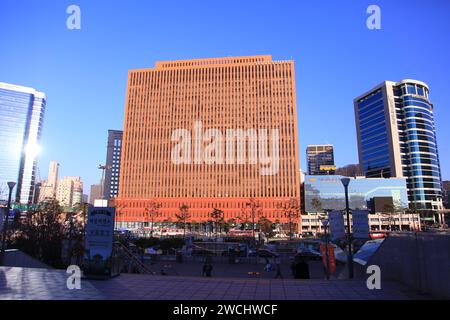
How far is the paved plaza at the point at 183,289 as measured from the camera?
873 cm

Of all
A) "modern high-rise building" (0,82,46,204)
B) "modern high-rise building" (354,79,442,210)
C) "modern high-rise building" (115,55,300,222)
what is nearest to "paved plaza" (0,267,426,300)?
"modern high-rise building" (115,55,300,222)

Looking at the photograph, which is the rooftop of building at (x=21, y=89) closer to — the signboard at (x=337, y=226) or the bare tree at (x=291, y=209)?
the bare tree at (x=291, y=209)

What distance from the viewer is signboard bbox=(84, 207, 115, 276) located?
1148 centimetres

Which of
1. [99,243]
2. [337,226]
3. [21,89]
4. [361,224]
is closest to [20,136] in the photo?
[21,89]

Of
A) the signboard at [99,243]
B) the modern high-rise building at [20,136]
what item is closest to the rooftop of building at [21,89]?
the modern high-rise building at [20,136]

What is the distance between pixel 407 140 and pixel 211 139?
3265 inches

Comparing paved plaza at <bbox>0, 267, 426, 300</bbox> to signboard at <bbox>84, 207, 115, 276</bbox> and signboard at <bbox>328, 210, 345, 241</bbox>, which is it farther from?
signboard at <bbox>328, 210, 345, 241</bbox>

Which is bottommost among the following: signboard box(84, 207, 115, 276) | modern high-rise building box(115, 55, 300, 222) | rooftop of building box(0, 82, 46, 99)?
signboard box(84, 207, 115, 276)

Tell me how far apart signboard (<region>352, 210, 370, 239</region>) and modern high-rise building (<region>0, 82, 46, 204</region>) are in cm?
16334

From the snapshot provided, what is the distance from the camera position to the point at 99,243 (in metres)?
11.7

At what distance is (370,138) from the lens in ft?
442

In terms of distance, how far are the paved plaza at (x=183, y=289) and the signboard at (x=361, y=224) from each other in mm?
3243

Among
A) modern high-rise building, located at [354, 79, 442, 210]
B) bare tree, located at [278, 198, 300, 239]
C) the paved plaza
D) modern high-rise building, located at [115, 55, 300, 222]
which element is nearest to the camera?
the paved plaza
